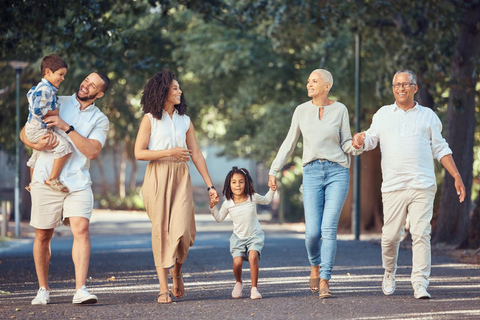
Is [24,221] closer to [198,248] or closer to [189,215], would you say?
[198,248]

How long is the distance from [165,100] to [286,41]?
47.8 ft

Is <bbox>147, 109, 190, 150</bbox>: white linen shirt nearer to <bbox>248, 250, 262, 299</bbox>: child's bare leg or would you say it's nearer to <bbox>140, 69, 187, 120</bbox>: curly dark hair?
<bbox>140, 69, 187, 120</bbox>: curly dark hair

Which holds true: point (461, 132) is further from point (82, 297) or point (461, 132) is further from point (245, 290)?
point (82, 297)

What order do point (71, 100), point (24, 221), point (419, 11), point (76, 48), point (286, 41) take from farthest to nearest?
point (24, 221), point (286, 41), point (419, 11), point (76, 48), point (71, 100)

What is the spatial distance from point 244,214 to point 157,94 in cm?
130

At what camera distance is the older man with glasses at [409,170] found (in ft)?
27.7

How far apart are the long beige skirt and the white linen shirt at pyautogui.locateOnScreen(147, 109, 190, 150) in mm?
139

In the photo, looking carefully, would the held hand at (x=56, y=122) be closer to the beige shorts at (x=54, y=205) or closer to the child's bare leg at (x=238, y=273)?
the beige shorts at (x=54, y=205)

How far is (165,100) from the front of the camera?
8406 millimetres

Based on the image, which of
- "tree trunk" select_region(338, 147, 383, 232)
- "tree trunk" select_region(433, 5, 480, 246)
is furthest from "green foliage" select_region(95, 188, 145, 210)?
"tree trunk" select_region(433, 5, 480, 246)

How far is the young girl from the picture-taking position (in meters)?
8.56

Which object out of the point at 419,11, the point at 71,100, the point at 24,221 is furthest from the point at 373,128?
the point at 24,221

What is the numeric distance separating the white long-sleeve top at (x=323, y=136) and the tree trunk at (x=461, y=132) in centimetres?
878

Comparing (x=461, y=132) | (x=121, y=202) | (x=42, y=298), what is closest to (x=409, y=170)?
(x=42, y=298)
